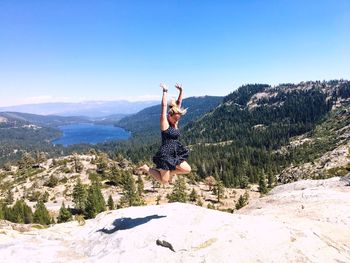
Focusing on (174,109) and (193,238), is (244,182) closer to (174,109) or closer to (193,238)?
(174,109)

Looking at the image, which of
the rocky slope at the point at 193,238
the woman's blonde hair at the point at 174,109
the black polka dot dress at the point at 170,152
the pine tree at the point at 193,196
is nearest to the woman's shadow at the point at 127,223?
the rocky slope at the point at 193,238

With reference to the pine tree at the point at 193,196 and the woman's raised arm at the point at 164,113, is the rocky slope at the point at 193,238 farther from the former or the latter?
the pine tree at the point at 193,196

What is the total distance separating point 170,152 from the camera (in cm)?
1666

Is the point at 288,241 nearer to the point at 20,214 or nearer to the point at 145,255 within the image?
the point at 145,255

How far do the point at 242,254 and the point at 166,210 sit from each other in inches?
285

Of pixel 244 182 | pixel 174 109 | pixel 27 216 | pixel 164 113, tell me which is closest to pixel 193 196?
pixel 27 216

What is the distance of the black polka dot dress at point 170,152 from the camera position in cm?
1647

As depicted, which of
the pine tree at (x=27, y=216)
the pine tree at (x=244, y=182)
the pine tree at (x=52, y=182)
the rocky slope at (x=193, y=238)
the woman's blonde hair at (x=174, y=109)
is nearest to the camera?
the rocky slope at (x=193, y=238)

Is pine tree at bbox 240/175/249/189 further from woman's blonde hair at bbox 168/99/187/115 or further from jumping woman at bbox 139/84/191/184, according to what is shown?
woman's blonde hair at bbox 168/99/187/115

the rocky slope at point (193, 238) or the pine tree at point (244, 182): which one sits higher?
the rocky slope at point (193, 238)

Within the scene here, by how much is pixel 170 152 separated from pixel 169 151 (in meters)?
0.07

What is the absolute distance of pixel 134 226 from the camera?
17406 millimetres

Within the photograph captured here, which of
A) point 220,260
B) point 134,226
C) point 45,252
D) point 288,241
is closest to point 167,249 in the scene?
point 220,260

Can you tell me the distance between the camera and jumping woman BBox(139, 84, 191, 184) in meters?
16.5
